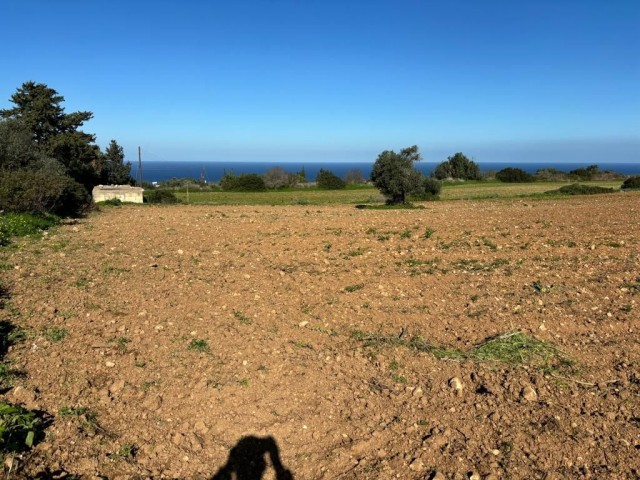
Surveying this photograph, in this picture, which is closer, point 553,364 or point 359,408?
point 359,408

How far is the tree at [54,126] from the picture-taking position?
3144 centimetres

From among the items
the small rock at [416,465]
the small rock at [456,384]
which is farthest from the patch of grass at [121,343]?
the small rock at [456,384]

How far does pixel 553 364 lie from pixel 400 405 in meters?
1.88

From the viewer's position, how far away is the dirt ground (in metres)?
3.93

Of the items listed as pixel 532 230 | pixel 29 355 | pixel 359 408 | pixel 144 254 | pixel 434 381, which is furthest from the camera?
pixel 532 230

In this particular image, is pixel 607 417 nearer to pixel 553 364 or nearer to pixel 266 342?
pixel 553 364

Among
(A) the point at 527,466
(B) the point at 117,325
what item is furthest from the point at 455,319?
(B) the point at 117,325

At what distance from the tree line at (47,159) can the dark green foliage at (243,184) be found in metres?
17.6

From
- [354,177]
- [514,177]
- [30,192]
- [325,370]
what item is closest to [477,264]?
[325,370]

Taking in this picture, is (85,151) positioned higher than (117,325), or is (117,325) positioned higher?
(85,151)

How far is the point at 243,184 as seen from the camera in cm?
6644

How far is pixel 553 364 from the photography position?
5.30 m

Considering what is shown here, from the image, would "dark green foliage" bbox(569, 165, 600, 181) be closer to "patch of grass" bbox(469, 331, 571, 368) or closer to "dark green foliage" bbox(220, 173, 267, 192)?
"dark green foliage" bbox(220, 173, 267, 192)

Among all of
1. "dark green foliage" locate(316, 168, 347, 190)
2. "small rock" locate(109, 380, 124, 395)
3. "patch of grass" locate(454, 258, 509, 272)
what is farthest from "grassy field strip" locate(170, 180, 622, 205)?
"small rock" locate(109, 380, 124, 395)
